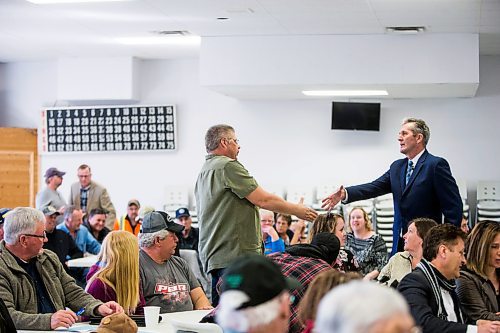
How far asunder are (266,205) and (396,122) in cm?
657

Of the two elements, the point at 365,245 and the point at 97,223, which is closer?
the point at 365,245

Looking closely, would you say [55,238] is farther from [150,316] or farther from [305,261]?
[305,261]

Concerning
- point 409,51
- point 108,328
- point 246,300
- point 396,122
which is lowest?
point 108,328

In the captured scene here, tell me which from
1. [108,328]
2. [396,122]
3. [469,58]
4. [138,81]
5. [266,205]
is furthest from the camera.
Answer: [138,81]

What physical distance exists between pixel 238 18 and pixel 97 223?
3.11 meters

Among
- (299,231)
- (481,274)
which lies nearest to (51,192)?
(299,231)

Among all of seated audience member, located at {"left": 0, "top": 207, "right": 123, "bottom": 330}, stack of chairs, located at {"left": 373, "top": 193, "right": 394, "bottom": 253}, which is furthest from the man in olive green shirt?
stack of chairs, located at {"left": 373, "top": 193, "right": 394, "bottom": 253}

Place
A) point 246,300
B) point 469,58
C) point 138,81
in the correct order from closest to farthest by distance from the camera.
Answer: point 246,300 < point 469,58 < point 138,81

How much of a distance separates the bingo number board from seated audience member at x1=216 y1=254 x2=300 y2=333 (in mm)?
10517

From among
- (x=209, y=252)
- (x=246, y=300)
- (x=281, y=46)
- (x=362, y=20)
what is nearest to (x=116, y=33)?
(x=281, y=46)

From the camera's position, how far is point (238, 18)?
31.1 ft

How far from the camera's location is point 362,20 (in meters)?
9.45

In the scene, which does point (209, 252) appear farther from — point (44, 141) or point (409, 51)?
point (44, 141)

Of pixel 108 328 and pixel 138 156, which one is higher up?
pixel 138 156
